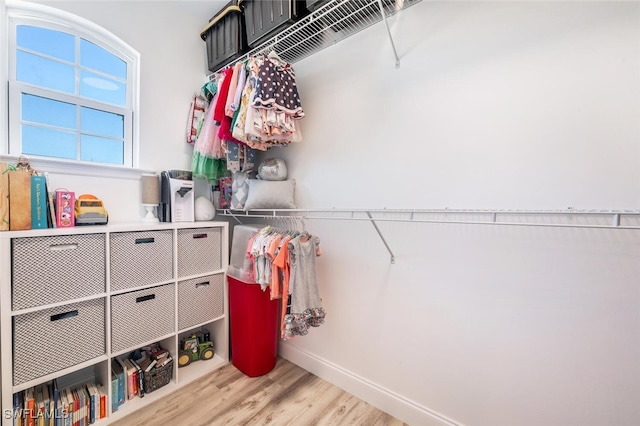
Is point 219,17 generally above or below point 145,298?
above

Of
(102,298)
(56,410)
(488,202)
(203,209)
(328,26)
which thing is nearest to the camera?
(488,202)

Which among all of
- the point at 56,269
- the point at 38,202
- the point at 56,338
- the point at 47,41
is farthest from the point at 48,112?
the point at 56,338

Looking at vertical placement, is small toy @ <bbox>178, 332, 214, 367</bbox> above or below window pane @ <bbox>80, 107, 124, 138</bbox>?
below

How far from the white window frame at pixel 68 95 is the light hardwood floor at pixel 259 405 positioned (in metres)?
1.52

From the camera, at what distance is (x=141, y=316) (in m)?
1.54

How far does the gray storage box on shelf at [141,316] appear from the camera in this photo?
4.75ft

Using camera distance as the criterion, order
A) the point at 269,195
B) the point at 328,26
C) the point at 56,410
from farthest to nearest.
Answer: the point at 269,195 → the point at 328,26 → the point at 56,410

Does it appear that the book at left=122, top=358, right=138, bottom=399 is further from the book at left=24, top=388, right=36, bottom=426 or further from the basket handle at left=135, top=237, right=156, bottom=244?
the basket handle at left=135, top=237, right=156, bottom=244

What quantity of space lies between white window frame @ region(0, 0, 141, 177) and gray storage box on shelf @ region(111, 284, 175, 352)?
0.86 m

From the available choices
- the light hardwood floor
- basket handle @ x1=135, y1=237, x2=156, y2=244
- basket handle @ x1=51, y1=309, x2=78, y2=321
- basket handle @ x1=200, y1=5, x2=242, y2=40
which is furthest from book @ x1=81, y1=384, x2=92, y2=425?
basket handle @ x1=200, y1=5, x2=242, y2=40

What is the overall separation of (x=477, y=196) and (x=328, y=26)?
128cm

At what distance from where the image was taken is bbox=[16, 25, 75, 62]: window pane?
60.4 inches

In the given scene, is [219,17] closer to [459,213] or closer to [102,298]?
[102,298]

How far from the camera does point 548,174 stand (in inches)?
41.7
